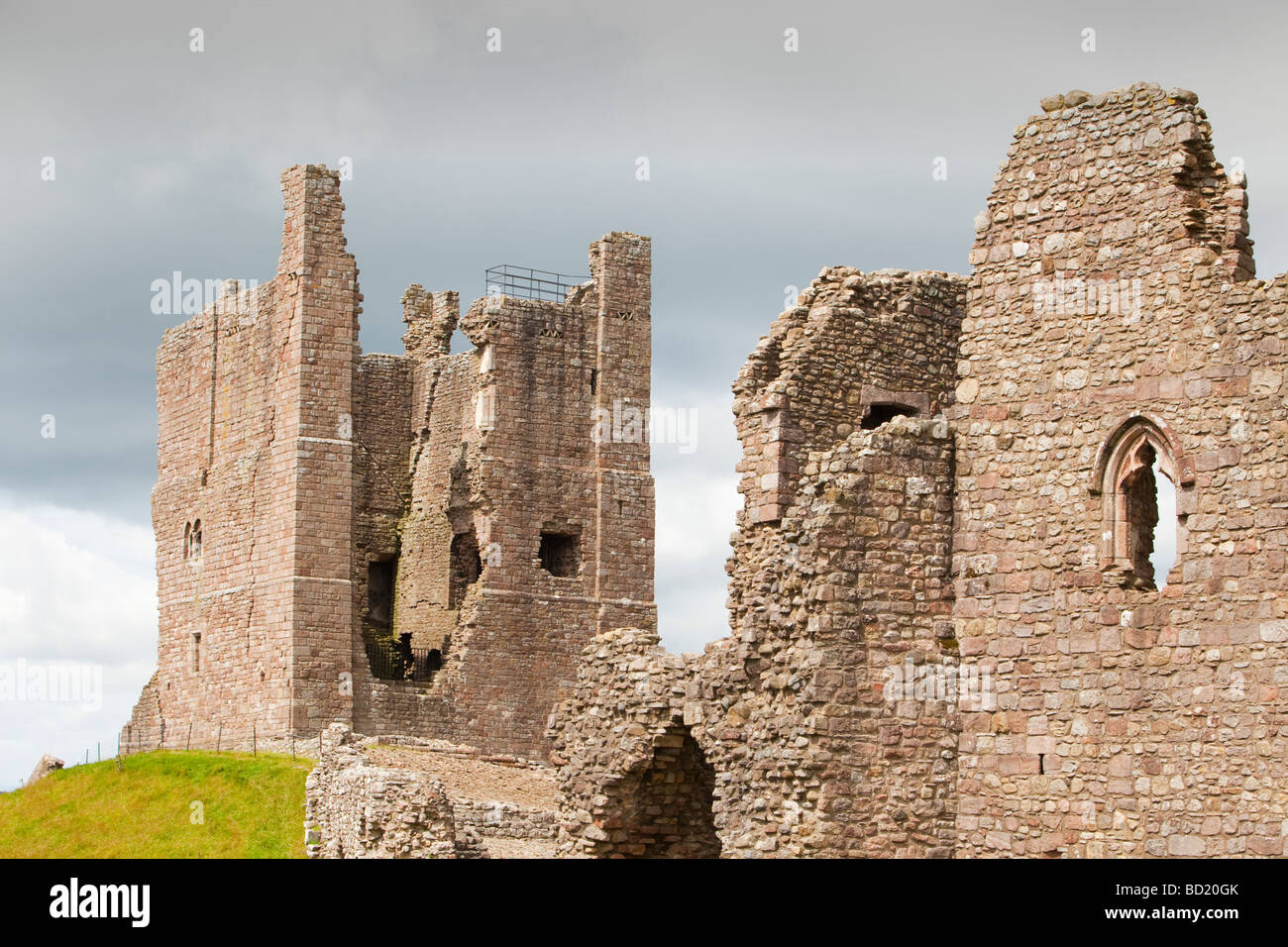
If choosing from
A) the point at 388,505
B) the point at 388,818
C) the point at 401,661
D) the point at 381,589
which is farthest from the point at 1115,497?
the point at 381,589

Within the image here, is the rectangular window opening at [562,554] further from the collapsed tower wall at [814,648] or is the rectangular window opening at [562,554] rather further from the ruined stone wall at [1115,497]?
the ruined stone wall at [1115,497]

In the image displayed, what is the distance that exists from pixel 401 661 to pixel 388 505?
3.21 m

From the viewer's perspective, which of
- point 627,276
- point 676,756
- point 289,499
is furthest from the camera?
point 627,276

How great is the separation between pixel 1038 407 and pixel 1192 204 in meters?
2.09

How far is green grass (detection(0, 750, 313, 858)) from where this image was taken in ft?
107

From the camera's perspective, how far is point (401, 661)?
137 feet

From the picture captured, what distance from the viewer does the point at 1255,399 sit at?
16.0 meters

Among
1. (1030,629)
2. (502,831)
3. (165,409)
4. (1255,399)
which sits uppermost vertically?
(165,409)

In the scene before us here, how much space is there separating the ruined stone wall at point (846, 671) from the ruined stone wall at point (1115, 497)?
29 cm

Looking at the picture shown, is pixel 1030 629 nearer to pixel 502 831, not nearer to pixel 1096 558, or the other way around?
pixel 1096 558

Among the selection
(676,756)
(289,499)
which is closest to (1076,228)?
(676,756)

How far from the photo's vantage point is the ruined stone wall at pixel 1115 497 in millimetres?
15891

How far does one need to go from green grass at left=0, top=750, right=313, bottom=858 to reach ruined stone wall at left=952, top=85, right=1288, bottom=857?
16.0m

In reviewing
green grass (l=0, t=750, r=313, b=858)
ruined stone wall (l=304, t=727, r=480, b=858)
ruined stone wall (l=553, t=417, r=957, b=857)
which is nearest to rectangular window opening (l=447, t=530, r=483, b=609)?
green grass (l=0, t=750, r=313, b=858)
